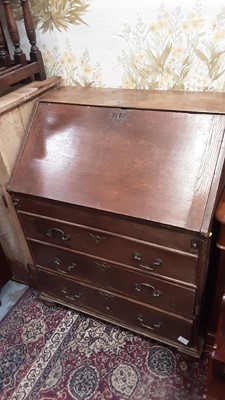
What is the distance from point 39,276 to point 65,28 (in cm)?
116

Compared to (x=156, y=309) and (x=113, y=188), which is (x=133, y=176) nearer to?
(x=113, y=188)

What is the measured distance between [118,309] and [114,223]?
1.66ft

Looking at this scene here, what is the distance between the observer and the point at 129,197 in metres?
1.11

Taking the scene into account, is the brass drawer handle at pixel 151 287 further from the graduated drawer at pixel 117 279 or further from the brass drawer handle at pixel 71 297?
the brass drawer handle at pixel 71 297

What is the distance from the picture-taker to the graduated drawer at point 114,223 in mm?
1038

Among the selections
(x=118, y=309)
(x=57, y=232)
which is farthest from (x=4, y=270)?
(x=118, y=309)

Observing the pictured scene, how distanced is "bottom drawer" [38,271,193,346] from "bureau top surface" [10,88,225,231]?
0.49 m

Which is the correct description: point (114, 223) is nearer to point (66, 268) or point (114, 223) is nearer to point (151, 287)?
point (151, 287)

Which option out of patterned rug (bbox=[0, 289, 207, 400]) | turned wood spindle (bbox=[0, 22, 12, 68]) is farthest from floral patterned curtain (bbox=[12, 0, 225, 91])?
patterned rug (bbox=[0, 289, 207, 400])

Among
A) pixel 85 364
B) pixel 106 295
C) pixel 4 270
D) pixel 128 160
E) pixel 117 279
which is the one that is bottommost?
pixel 85 364

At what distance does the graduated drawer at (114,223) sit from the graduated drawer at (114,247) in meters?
0.03

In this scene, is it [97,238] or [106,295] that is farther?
[106,295]

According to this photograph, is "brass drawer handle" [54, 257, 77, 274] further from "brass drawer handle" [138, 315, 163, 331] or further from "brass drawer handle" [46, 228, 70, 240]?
"brass drawer handle" [138, 315, 163, 331]

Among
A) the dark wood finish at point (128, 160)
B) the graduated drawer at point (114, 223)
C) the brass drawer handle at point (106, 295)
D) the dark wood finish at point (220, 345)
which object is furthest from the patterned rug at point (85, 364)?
the dark wood finish at point (128, 160)
